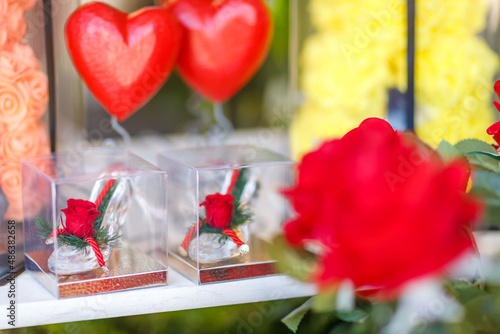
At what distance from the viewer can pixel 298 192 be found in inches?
10.3

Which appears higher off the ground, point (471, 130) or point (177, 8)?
point (177, 8)

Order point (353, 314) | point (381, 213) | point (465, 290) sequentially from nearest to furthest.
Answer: point (381, 213)
point (465, 290)
point (353, 314)

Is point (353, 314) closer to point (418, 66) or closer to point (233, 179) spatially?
point (233, 179)

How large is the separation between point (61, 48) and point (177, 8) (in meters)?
0.15

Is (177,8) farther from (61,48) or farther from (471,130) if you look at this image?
(471,130)

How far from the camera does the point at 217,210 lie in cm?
53

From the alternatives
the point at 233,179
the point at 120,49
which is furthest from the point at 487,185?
the point at 120,49

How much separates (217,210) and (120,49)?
8.5 inches

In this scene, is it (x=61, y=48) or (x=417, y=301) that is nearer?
(x=417, y=301)

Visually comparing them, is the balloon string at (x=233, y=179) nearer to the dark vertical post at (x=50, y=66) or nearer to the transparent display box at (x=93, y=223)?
the transparent display box at (x=93, y=223)

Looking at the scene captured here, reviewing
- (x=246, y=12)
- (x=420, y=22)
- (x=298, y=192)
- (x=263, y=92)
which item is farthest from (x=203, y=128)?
(x=298, y=192)

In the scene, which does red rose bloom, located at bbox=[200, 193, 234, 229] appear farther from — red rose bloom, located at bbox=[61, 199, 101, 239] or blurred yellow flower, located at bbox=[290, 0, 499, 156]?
blurred yellow flower, located at bbox=[290, 0, 499, 156]

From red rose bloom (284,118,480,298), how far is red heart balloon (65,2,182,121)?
0.41 m

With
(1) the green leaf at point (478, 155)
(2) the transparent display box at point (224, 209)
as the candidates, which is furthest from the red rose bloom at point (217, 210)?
(1) the green leaf at point (478, 155)
